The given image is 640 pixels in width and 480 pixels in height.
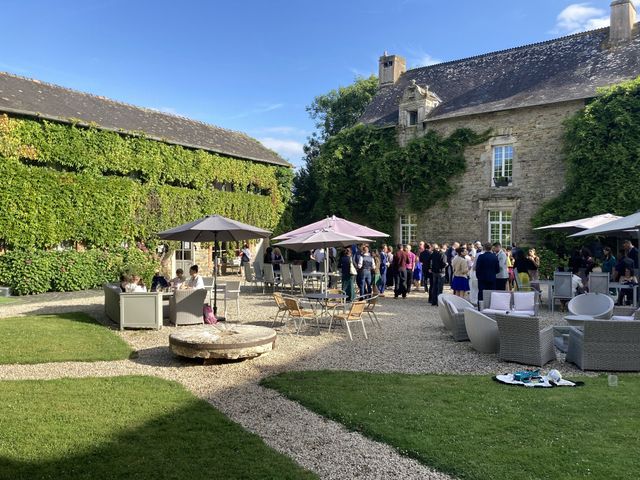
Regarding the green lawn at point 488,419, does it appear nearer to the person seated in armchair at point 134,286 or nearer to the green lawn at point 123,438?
the green lawn at point 123,438

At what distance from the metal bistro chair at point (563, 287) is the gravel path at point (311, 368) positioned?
2.57ft

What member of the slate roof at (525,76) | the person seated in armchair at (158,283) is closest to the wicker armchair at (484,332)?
the person seated in armchair at (158,283)

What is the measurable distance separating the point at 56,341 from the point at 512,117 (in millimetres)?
19519

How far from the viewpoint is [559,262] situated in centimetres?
2006

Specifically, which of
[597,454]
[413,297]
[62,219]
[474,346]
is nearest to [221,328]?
[474,346]

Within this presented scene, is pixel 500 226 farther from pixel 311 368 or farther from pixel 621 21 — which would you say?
pixel 311 368

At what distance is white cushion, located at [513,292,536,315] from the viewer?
9.95m

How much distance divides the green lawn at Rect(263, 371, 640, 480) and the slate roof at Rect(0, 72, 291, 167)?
14.7 metres

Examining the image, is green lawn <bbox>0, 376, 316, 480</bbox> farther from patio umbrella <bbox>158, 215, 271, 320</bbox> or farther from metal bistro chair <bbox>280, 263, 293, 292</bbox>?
metal bistro chair <bbox>280, 263, 293, 292</bbox>

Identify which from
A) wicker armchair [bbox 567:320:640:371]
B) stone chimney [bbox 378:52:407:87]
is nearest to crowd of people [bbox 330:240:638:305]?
wicker armchair [bbox 567:320:640:371]

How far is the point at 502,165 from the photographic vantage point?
22688 millimetres

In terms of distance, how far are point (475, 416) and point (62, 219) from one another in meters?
15.3

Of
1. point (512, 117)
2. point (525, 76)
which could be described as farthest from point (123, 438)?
point (525, 76)

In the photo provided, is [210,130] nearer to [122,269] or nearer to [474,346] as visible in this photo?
[122,269]
